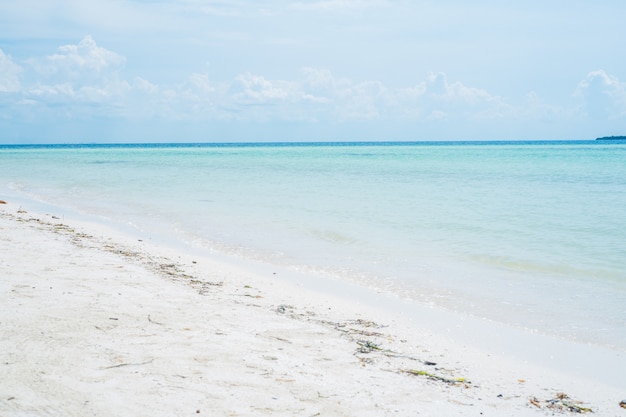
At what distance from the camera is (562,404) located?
4.06m

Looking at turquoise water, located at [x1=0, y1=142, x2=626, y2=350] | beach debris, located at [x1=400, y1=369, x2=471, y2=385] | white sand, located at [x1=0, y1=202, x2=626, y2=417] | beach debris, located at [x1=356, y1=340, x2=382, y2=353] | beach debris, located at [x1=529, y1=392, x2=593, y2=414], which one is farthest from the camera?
turquoise water, located at [x1=0, y1=142, x2=626, y2=350]

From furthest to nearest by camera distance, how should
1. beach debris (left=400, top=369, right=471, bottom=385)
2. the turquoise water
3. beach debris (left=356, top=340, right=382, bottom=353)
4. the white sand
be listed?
the turquoise water, beach debris (left=356, top=340, right=382, bottom=353), beach debris (left=400, top=369, right=471, bottom=385), the white sand

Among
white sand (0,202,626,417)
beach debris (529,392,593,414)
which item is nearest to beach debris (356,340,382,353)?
white sand (0,202,626,417)

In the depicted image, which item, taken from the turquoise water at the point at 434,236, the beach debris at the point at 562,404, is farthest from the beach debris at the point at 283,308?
the beach debris at the point at 562,404

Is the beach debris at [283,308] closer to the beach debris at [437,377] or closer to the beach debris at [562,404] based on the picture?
the beach debris at [437,377]

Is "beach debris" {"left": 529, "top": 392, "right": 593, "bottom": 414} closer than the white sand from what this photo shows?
No

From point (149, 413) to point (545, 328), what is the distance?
4.41 metres

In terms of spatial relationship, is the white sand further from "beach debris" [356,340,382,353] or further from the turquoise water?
the turquoise water

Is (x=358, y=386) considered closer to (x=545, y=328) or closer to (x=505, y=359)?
(x=505, y=359)

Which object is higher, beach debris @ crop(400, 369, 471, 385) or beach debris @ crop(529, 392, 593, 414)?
beach debris @ crop(400, 369, 471, 385)

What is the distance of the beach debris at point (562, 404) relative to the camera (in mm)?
3980

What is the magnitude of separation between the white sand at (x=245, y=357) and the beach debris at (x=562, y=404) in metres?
0.02

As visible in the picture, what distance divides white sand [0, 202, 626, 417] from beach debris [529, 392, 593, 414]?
2 centimetres

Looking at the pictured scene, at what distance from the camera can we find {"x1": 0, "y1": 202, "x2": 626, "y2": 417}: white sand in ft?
12.1
